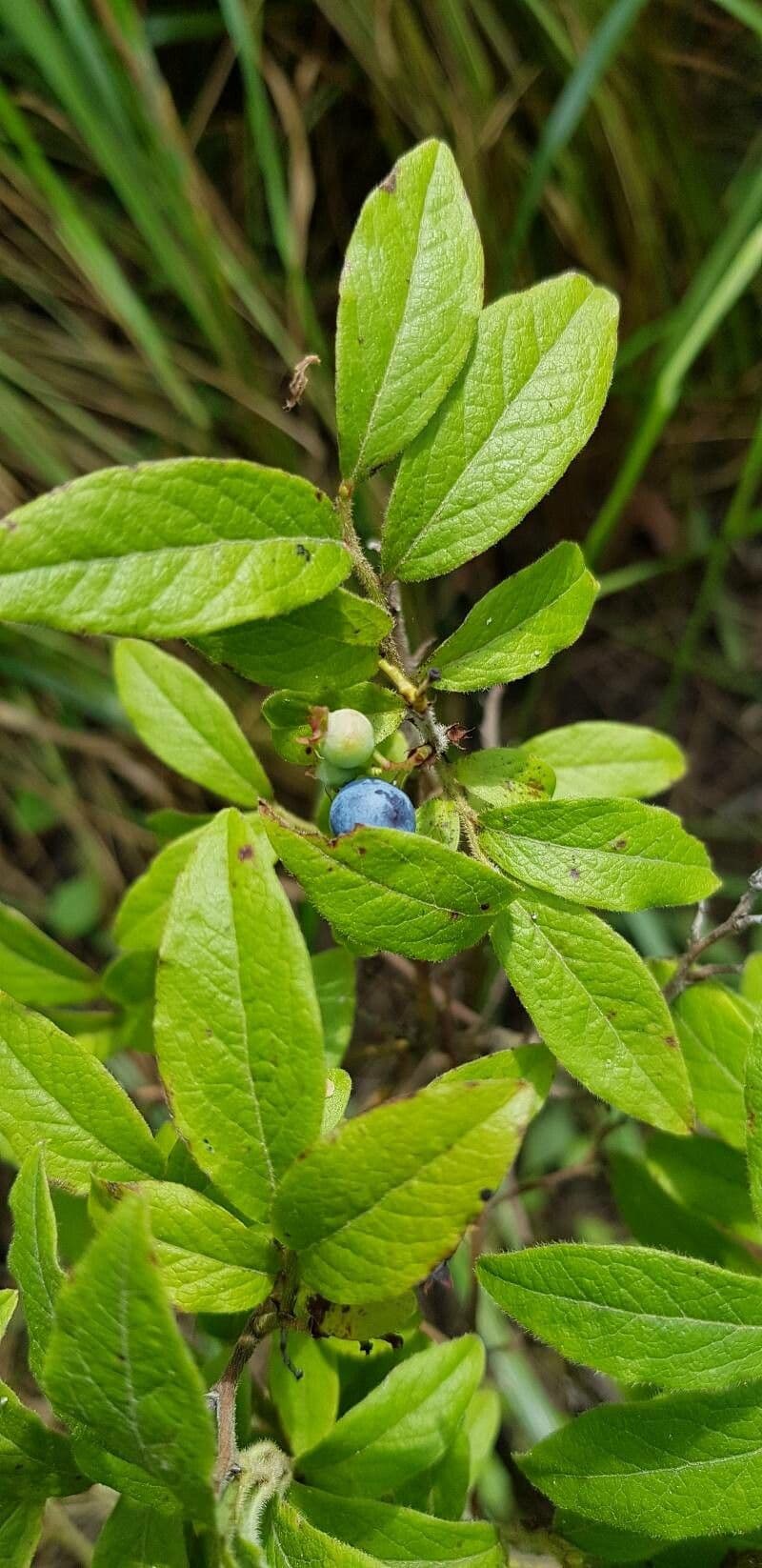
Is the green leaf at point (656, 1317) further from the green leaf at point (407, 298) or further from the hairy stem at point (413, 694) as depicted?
the green leaf at point (407, 298)

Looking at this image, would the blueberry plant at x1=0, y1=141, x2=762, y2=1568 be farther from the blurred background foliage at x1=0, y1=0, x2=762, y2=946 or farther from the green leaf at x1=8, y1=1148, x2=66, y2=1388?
the blurred background foliage at x1=0, y1=0, x2=762, y2=946

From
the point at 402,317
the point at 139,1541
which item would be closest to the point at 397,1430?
the point at 139,1541

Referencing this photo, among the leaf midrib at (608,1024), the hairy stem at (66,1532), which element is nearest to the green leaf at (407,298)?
the leaf midrib at (608,1024)

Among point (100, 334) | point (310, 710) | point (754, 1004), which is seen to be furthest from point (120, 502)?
point (100, 334)

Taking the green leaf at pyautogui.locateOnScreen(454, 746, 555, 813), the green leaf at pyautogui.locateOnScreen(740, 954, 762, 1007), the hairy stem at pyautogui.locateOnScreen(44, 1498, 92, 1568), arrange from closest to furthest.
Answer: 1. the green leaf at pyautogui.locateOnScreen(454, 746, 555, 813)
2. the green leaf at pyautogui.locateOnScreen(740, 954, 762, 1007)
3. the hairy stem at pyautogui.locateOnScreen(44, 1498, 92, 1568)

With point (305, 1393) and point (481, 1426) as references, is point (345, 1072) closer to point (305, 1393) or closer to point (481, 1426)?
point (305, 1393)

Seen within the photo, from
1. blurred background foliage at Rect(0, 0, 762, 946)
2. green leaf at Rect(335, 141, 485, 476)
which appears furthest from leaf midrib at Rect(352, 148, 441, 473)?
blurred background foliage at Rect(0, 0, 762, 946)
